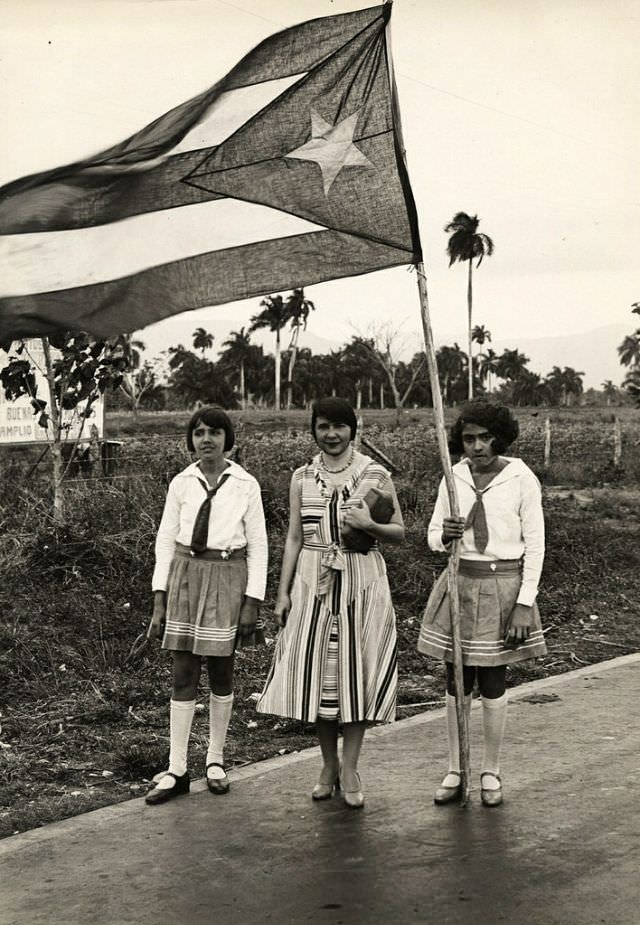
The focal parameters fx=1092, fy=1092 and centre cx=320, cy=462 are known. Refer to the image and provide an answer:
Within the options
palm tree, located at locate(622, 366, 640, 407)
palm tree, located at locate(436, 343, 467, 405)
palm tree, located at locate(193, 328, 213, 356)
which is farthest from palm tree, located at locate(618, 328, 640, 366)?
palm tree, located at locate(193, 328, 213, 356)

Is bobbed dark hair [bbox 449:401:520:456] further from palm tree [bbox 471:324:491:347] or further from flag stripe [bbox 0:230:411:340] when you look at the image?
palm tree [bbox 471:324:491:347]

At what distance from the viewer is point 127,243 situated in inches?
183

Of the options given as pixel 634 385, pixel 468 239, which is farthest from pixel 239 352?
pixel 634 385

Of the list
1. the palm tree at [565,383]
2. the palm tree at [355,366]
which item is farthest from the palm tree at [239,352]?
the palm tree at [565,383]

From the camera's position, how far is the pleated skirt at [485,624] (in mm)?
4828

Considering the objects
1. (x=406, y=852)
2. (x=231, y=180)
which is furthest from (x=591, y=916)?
(x=231, y=180)

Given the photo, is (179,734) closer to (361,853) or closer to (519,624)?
(361,853)

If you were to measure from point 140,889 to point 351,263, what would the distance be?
267 centimetres

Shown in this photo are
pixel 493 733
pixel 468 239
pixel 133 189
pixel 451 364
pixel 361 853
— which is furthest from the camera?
pixel 451 364

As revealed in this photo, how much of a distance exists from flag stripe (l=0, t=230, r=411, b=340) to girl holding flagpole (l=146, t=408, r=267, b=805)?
721 mm

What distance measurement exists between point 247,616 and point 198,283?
5.18 ft

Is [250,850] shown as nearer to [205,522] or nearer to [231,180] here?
[205,522]

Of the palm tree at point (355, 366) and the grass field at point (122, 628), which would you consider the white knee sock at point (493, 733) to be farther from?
the palm tree at point (355, 366)

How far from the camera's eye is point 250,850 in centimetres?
425
